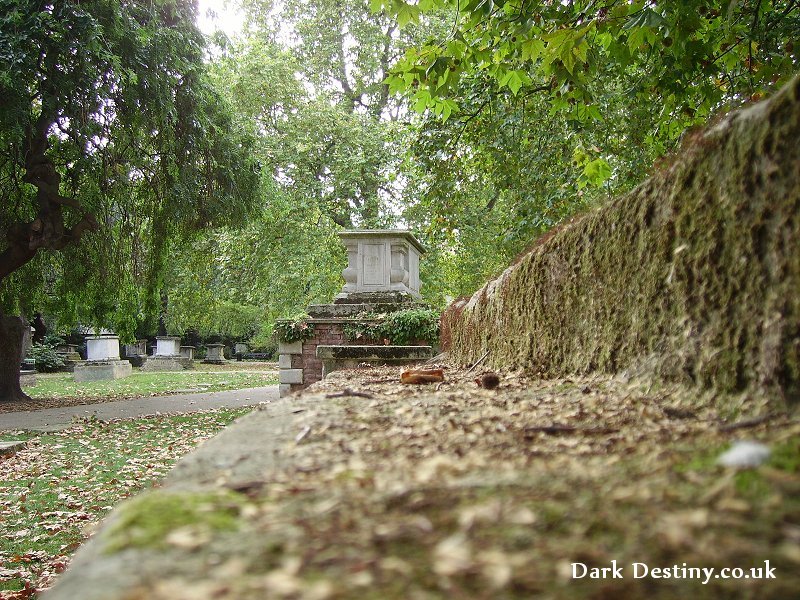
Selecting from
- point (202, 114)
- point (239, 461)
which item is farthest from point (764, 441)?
point (202, 114)

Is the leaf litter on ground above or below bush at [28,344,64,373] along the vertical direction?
above

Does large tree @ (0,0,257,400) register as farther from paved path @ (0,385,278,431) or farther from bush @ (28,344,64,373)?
bush @ (28,344,64,373)

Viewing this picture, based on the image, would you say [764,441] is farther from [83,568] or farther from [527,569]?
[83,568]

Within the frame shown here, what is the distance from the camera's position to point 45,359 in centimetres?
2444

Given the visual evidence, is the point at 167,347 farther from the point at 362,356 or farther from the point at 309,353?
the point at 362,356

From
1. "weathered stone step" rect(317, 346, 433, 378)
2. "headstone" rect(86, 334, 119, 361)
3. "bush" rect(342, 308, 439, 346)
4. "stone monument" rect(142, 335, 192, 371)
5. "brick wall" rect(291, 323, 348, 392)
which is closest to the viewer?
"weathered stone step" rect(317, 346, 433, 378)

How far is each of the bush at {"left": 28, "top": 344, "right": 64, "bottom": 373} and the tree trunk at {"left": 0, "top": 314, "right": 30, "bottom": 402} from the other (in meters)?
12.1

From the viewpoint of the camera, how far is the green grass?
15.8 metres

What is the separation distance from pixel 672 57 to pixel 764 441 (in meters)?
4.80

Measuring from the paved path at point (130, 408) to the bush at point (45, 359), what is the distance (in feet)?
40.6

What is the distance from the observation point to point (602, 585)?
100cm

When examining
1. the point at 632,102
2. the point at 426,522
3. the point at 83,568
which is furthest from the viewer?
the point at 632,102

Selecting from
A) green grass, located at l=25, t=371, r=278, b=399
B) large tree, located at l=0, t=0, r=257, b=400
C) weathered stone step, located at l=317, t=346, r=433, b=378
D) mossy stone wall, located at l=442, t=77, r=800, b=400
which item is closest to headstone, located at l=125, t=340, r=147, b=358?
green grass, located at l=25, t=371, r=278, b=399

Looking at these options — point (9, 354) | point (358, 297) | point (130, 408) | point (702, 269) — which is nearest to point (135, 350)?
point (9, 354)
